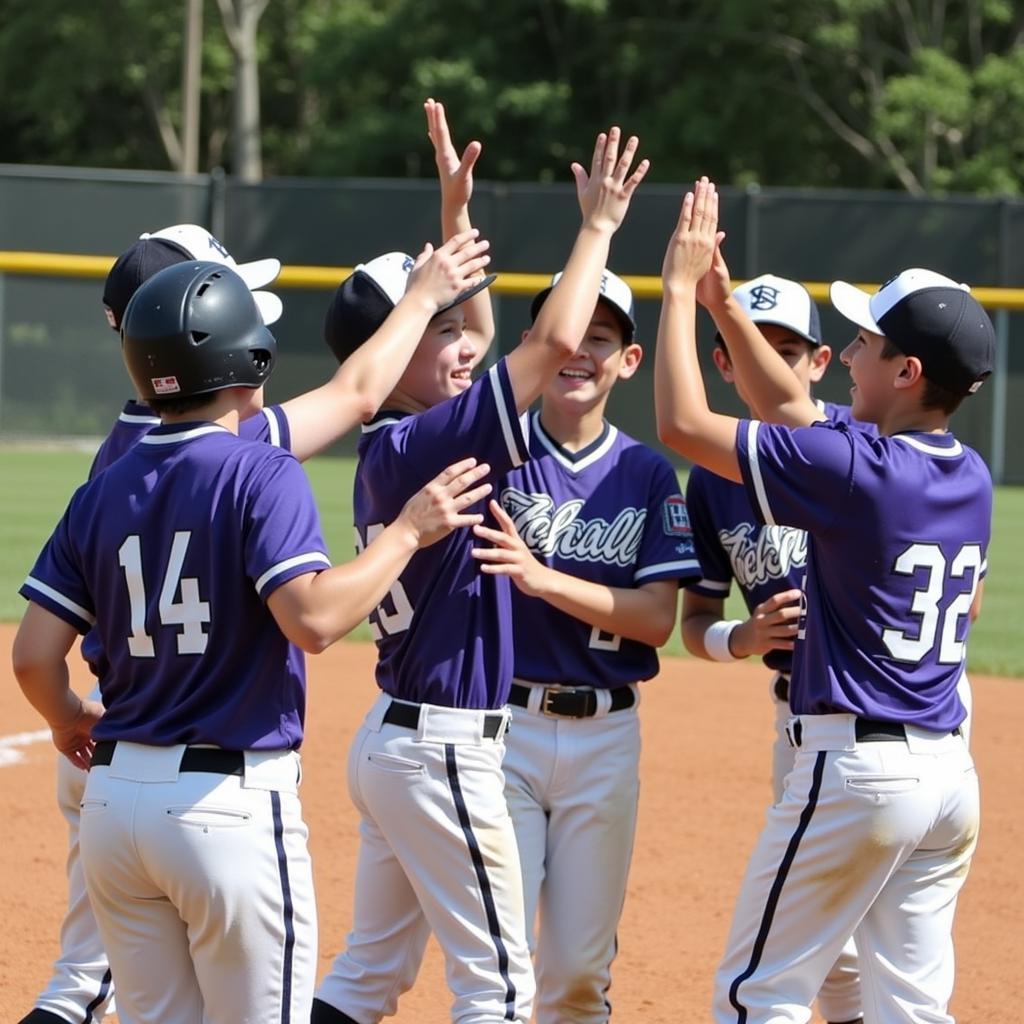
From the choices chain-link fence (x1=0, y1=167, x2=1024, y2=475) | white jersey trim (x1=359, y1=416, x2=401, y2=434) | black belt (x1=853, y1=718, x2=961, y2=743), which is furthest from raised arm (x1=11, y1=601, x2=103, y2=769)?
chain-link fence (x1=0, y1=167, x2=1024, y2=475)

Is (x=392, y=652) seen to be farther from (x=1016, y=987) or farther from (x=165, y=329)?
(x=1016, y=987)

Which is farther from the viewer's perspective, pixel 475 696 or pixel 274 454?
pixel 475 696

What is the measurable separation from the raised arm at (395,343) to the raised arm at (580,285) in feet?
0.70

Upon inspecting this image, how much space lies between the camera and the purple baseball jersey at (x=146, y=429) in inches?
143

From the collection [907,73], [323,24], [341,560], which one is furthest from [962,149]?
[341,560]

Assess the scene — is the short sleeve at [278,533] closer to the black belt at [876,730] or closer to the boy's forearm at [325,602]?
the boy's forearm at [325,602]

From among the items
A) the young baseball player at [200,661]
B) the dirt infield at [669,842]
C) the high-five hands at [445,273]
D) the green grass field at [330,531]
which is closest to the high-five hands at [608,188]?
the high-five hands at [445,273]

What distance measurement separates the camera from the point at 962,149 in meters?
28.5

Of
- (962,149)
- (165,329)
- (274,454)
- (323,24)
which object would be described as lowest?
(274,454)

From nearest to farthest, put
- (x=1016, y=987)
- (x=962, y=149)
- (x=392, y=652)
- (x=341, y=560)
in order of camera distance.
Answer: (x=392, y=652) < (x=1016, y=987) < (x=341, y=560) < (x=962, y=149)

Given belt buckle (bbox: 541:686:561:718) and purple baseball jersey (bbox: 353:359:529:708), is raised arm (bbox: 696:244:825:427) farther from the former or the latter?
belt buckle (bbox: 541:686:561:718)

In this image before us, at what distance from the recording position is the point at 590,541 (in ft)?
13.1

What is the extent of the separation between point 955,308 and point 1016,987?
7.15ft

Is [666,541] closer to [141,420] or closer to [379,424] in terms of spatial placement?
[379,424]
